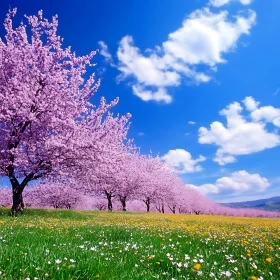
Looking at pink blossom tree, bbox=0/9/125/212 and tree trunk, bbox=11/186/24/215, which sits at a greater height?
pink blossom tree, bbox=0/9/125/212

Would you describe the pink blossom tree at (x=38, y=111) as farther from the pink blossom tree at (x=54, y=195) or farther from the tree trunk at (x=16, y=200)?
the pink blossom tree at (x=54, y=195)

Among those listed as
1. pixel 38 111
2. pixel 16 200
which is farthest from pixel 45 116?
pixel 16 200

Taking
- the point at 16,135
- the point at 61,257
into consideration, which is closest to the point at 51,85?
the point at 16,135

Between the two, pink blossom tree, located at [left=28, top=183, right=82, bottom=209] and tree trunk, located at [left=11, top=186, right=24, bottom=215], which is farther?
pink blossom tree, located at [left=28, top=183, right=82, bottom=209]

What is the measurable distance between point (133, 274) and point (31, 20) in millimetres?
25085

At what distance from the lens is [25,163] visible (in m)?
22.7

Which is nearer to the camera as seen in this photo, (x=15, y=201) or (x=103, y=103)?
(x=15, y=201)

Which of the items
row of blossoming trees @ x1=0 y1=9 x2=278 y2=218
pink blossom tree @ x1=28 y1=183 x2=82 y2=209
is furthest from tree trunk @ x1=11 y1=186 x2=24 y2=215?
pink blossom tree @ x1=28 y1=183 x2=82 y2=209

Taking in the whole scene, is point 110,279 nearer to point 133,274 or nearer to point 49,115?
point 133,274

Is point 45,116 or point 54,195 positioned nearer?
point 45,116

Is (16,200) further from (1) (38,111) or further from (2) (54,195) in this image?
(2) (54,195)

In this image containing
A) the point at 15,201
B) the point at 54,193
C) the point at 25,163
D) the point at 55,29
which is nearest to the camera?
the point at 25,163

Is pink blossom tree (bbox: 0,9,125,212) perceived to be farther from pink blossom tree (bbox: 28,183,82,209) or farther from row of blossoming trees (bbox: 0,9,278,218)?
pink blossom tree (bbox: 28,183,82,209)

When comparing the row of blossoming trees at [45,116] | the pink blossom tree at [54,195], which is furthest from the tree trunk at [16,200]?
the pink blossom tree at [54,195]
